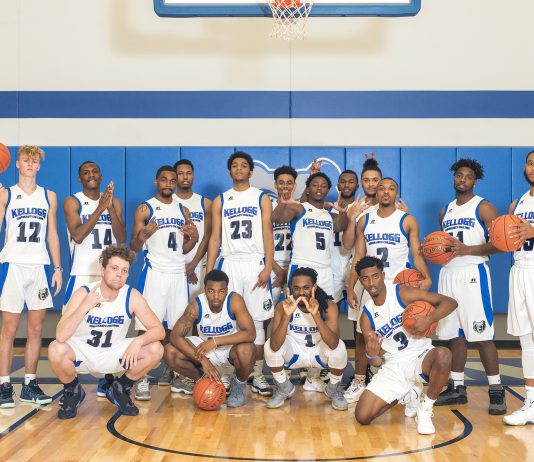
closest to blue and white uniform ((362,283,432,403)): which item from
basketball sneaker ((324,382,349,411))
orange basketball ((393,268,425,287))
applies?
orange basketball ((393,268,425,287))

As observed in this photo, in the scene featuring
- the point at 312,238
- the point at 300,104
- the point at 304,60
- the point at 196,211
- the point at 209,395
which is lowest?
the point at 209,395

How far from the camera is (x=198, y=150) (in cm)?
766

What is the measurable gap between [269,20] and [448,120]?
215 cm

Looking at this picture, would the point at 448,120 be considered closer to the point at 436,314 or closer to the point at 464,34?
the point at 464,34

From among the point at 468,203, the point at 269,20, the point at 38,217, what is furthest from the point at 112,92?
the point at 468,203

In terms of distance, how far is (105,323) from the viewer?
201 inches

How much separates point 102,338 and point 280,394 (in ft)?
4.30

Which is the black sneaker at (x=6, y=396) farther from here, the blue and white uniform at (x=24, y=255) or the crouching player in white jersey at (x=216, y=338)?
the crouching player in white jersey at (x=216, y=338)

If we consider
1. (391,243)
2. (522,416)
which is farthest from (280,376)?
(522,416)

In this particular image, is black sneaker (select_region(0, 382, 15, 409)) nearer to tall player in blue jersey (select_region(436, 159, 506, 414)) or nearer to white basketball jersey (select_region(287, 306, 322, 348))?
white basketball jersey (select_region(287, 306, 322, 348))

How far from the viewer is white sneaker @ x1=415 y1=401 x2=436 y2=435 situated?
4594mm

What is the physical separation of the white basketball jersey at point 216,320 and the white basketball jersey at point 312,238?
2.61 ft

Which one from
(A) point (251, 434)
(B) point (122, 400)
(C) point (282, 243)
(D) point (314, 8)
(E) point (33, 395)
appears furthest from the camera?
(C) point (282, 243)

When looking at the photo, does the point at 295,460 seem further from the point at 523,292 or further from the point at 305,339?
the point at 523,292
